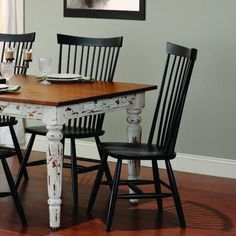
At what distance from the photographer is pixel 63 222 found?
3713mm

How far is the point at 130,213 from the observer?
390 cm

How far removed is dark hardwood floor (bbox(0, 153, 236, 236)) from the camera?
11.8ft

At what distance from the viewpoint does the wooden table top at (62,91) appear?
3.35 m

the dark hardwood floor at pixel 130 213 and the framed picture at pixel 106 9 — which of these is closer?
the dark hardwood floor at pixel 130 213

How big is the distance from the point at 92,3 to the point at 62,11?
297 millimetres

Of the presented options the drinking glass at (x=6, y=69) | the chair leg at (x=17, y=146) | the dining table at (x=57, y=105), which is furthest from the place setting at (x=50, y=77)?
the chair leg at (x=17, y=146)

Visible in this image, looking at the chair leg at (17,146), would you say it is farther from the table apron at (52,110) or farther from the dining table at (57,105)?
the table apron at (52,110)

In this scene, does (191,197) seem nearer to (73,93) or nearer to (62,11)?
(73,93)

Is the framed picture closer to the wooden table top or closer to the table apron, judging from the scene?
the wooden table top

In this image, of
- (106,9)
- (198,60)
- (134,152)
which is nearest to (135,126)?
(134,152)

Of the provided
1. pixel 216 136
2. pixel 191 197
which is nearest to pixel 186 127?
pixel 216 136

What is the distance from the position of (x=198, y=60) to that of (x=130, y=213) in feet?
4.72

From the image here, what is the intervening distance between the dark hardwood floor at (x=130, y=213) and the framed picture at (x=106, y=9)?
131cm

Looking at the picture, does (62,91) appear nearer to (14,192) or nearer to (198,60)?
(14,192)
